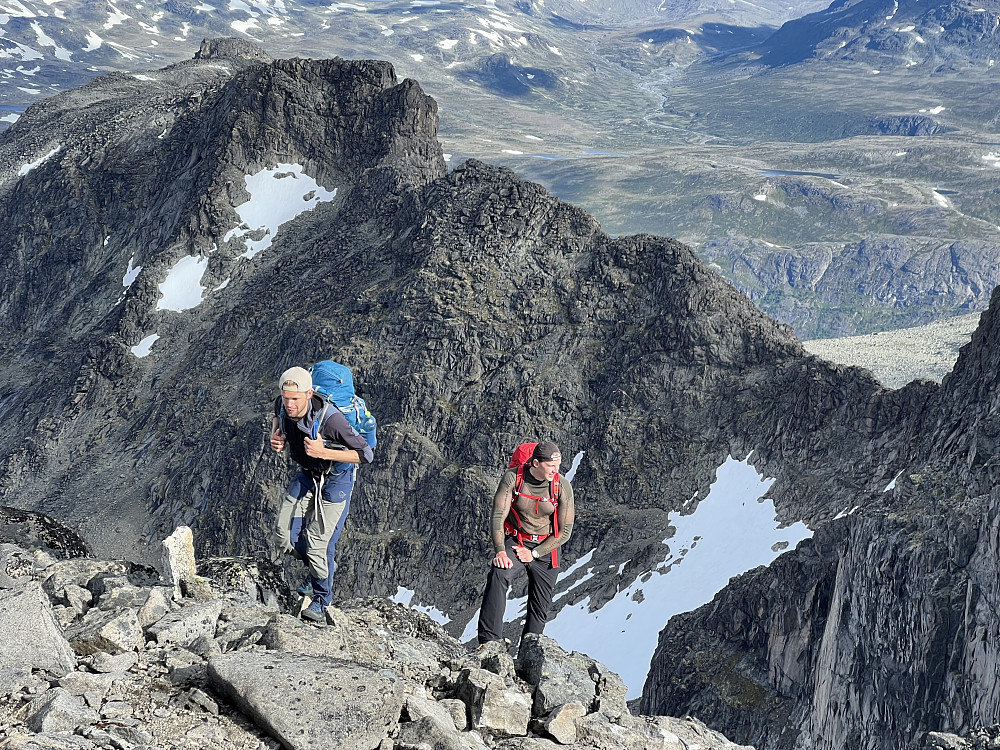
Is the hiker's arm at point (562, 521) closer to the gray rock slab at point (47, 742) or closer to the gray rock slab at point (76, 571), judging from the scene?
the gray rock slab at point (76, 571)

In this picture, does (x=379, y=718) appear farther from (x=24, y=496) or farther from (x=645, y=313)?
(x=24, y=496)

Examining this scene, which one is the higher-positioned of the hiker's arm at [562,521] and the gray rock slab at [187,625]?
the hiker's arm at [562,521]

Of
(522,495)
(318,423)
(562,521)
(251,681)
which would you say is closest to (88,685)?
(251,681)

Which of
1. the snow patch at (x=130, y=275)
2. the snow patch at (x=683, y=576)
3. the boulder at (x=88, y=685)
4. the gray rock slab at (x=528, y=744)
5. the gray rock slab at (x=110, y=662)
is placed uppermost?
the boulder at (x=88, y=685)

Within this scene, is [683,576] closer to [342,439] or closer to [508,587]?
[508,587]

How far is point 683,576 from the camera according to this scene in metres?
77.9

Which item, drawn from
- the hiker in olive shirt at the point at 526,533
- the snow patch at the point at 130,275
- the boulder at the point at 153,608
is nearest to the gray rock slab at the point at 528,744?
the hiker in olive shirt at the point at 526,533

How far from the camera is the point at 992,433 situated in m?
40.3

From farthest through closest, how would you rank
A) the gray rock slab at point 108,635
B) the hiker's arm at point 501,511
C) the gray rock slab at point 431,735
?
the hiker's arm at point 501,511, the gray rock slab at point 108,635, the gray rock slab at point 431,735

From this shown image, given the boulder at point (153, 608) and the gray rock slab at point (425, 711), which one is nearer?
the gray rock slab at point (425, 711)

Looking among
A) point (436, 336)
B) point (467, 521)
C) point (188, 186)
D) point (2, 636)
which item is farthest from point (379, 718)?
point (188, 186)

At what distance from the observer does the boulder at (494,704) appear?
1265cm

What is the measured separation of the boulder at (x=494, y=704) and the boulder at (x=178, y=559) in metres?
5.87

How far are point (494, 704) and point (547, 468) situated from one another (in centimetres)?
453
